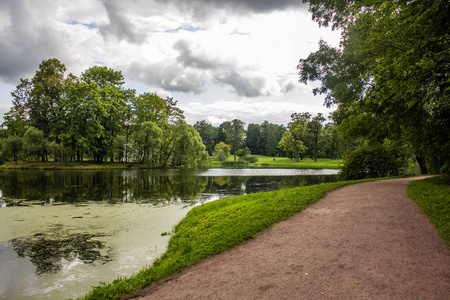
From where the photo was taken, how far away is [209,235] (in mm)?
7312

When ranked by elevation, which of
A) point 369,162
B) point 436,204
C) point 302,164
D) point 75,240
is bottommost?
point 302,164

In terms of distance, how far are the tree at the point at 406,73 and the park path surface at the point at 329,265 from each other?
380 centimetres

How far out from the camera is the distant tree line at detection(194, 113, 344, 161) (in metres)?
72.8

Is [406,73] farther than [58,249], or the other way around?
[406,73]

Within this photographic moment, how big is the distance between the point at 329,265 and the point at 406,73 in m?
6.54

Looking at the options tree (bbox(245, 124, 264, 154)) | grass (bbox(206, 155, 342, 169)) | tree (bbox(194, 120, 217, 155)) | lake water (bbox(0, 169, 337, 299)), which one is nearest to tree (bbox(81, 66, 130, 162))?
grass (bbox(206, 155, 342, 169))

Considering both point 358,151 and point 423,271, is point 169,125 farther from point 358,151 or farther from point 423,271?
point 423,271

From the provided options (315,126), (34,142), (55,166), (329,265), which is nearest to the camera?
(329,265)

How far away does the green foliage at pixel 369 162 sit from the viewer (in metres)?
20.8

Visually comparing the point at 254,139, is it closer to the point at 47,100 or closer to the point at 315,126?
the point at 315,126

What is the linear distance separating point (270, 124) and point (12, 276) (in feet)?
394

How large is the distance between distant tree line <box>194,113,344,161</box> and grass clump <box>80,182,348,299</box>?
159 ft

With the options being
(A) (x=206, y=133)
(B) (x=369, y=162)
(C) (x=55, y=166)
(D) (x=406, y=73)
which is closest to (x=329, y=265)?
(D) (x=406, y=73)

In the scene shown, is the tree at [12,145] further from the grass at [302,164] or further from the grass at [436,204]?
the grass at [436,204]
